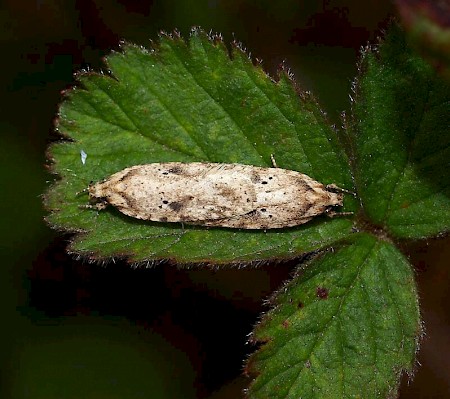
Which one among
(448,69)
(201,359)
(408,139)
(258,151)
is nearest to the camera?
(448,69)

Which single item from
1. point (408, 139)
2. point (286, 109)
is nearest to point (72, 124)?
point (286, 109)

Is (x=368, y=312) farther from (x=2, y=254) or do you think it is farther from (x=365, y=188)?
(x=2, y=254)

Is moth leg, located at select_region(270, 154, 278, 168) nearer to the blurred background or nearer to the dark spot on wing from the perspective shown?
the dark spot on wing

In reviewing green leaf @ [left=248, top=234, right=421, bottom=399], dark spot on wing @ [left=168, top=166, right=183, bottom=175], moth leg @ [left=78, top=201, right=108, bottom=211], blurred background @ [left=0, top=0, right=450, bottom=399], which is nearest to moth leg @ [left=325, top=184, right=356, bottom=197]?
green leaf @ [left=248, top=234, right=421, bottom=399]

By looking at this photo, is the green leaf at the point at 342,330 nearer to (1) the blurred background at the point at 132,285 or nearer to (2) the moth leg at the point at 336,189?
(2) the moth leg at the point at 336,189

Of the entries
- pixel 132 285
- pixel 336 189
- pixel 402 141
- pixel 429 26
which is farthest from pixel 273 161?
pixel 132 285

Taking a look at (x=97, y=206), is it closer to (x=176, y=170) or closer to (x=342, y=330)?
(x=176, y=170)

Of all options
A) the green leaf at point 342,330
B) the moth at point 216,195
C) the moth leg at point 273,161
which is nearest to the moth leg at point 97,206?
the moth at point 216,195
